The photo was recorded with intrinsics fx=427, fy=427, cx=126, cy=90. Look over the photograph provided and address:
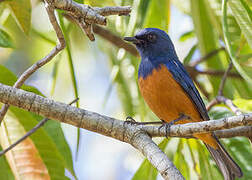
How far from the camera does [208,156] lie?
4.56 m

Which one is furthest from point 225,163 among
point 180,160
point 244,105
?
point 244,105

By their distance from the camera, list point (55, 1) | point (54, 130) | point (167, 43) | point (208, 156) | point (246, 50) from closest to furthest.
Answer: point (55, 1) → point (54, 130) → point (208, 156) → point (167, 43) → point (246, 50)

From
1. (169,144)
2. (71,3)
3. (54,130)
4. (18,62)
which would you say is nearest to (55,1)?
(71,3)

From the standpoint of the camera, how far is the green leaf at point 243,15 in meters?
3.14

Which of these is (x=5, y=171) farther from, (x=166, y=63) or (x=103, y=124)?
(x=166, y=63)

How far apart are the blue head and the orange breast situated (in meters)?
0.23

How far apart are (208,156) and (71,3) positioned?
8.43ft

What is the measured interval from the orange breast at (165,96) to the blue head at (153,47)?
23 cm

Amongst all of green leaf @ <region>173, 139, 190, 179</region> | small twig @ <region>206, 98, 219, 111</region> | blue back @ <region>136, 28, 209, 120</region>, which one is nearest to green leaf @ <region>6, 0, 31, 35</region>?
blue back @ <region>136, 28, 209, 120</region>

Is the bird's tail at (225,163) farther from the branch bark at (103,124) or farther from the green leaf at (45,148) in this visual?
the green leaf at (45,148)

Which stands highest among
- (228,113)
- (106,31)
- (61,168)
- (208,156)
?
(106,31)

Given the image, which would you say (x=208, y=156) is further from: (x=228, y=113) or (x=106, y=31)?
(x=106, y=31)

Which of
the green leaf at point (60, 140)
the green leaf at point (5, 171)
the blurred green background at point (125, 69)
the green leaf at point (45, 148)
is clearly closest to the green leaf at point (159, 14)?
the blurred green background at point (125, 69)

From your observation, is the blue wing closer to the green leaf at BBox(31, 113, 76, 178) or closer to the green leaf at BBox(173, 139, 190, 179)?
the green leaf at BBox(173, 139, 190, 179)
